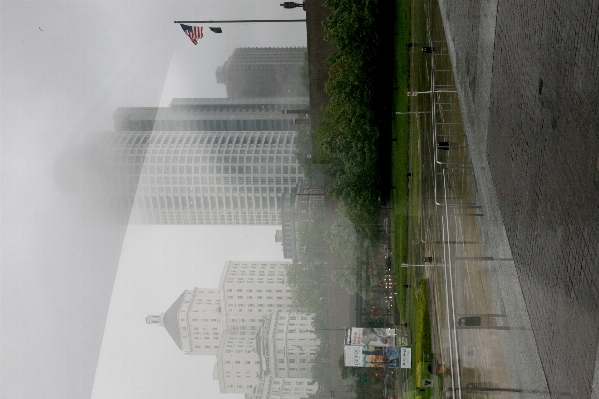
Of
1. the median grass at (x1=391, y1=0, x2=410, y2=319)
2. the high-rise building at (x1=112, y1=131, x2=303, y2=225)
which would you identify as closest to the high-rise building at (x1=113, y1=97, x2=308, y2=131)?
the high-rise building at (x1=112, y1=131, x2=303, y2=225)

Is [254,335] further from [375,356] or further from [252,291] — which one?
[375,356]

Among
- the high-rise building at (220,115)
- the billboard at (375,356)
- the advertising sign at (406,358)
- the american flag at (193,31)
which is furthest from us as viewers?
the high-rise building at (220,115)

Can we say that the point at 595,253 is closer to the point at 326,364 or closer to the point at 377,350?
the point at 377,350

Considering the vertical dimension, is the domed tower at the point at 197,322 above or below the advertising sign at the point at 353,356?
above

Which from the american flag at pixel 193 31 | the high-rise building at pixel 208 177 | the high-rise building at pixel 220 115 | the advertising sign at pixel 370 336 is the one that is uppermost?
the american flag at pixel 193 31

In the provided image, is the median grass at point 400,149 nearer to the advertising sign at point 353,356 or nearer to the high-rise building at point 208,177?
the advertising sign at point 353,356

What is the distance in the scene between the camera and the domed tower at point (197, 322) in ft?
64.2

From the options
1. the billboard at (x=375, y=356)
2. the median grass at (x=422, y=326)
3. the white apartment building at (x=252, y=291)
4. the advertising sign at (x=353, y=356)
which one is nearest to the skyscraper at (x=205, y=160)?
the white apartment building at (x=252, y=291)

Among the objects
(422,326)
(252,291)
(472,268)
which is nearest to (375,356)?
(422,326)

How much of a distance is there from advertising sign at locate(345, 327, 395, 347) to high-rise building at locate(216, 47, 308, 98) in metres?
7.89

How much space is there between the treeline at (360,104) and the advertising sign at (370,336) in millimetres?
2858

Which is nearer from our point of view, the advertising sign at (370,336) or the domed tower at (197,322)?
the advertising sign at (370,336)

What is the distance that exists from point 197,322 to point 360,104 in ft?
27.8

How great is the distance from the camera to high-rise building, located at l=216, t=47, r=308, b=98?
20719mm
